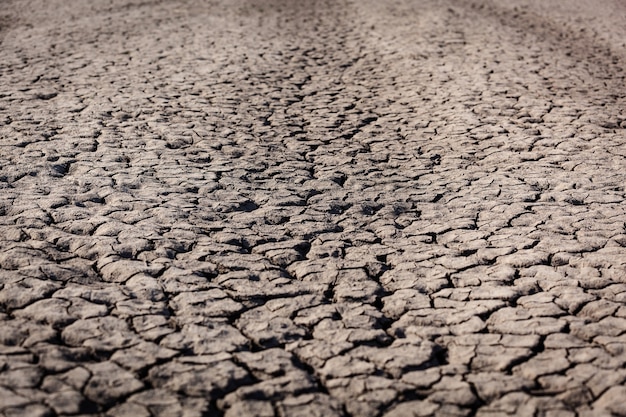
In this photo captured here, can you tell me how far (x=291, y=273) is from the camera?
10.6 feet

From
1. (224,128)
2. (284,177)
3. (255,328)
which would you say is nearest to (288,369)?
(255,328)

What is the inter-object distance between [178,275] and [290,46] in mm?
4794

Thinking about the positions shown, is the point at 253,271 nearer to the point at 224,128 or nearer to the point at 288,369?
the point at 288,369

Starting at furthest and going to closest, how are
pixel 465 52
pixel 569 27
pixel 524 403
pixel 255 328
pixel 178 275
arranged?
1. pixel 569 27
2. pixel 465 52
3. pixel 178 275
4. pixel 255 328
5. pixel 524 403

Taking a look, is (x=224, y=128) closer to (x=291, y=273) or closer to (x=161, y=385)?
(x=291, y=273)

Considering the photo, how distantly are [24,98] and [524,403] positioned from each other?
4723 millimetres

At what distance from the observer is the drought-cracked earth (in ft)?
8.00

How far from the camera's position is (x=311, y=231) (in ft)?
12.0

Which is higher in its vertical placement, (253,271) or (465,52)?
(465,52)

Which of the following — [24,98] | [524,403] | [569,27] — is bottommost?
[24,98]

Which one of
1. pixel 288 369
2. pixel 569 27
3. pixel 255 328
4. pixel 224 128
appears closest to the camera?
pixel 288 369

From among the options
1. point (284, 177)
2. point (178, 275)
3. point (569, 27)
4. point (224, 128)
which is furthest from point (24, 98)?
point (569, 27)

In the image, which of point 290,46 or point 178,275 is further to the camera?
point 290,46

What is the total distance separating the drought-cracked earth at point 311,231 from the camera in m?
2.44
